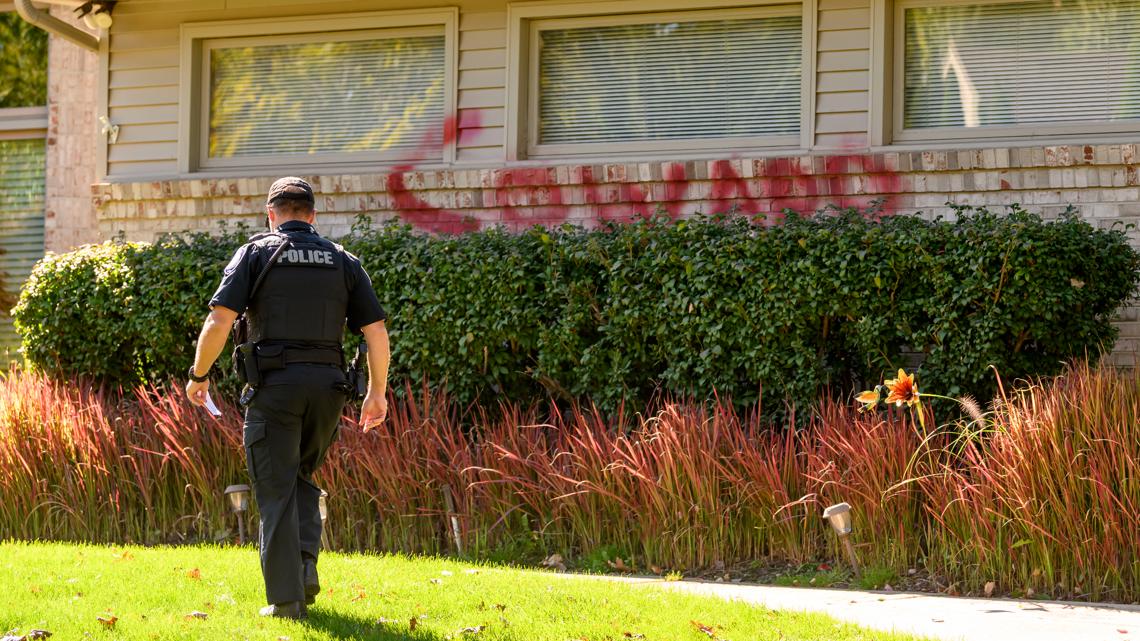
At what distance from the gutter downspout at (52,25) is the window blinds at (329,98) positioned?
1.09 meters

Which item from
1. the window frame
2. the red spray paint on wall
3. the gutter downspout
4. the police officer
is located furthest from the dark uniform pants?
the window frame

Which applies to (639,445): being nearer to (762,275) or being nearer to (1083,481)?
(762,275)

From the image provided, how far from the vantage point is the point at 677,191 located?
374 inches

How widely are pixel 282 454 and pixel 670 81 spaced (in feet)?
18.2

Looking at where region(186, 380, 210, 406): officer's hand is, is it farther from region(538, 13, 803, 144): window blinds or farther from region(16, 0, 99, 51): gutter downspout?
region(16, 0, 99, 51): gutter downspout

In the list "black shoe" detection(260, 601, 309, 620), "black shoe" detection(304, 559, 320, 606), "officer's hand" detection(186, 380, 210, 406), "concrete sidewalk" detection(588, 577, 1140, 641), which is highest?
"officer's hand" detection(186, 380, 210, 406)

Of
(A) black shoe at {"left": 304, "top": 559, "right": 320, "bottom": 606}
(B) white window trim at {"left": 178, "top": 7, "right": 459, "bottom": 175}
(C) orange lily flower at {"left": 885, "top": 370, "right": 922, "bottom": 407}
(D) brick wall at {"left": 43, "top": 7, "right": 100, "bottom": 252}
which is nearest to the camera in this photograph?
(A) black shoe at {"left": 304, "top": 559, "right": 320, "bottom": 606}

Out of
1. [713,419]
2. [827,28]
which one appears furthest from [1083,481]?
[827,28]

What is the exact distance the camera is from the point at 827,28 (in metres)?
9.43

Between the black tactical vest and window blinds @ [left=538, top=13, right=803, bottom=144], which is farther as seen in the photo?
window blinds @ [left=538, top=13, right=803, bottom=144]

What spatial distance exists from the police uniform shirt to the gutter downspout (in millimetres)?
6363

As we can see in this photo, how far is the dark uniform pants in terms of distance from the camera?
5203 millimetres

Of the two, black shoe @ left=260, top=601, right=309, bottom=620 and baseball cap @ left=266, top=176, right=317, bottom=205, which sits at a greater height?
baseball cap @ left=266, top=176, right=317, bottom=205

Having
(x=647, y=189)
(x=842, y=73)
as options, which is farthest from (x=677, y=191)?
(x=842, y=73)
